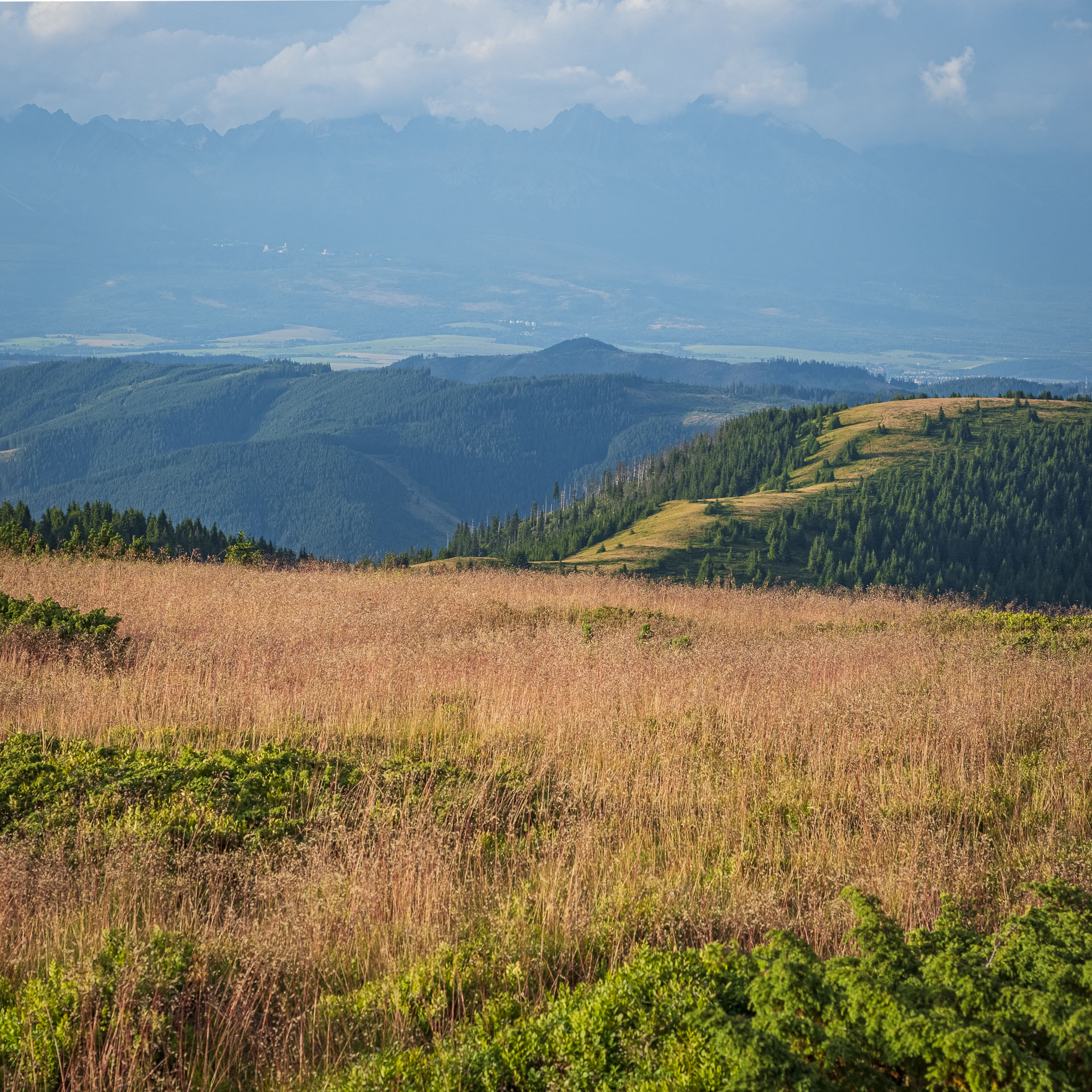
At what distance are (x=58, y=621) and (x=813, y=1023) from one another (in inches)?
438

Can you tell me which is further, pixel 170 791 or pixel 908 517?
pixel 908 517

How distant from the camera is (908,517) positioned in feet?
177

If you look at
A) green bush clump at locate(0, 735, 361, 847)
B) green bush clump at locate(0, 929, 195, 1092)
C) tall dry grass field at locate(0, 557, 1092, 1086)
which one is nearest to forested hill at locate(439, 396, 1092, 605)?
tall dry grass field at locate(0, 557, 1092, 1086)

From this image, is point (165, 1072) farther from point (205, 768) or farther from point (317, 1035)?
point (205, 768)

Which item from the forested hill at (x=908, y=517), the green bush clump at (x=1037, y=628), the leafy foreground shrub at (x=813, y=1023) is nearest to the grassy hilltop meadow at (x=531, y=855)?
the leafy foreground shrub at (x=813, y=1023)

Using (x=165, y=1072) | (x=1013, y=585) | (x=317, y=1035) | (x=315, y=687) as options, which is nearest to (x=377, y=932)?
(x=317, y=1035)

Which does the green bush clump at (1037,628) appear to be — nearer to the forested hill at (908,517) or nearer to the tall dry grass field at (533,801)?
the tall dry grass field at (533,801)

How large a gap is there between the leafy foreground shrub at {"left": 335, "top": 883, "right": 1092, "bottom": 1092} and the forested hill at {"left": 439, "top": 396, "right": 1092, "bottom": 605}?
1419 inches

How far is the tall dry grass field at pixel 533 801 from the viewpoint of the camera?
14.1 feet

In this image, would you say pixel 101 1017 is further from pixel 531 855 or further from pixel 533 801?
pixel 533 801

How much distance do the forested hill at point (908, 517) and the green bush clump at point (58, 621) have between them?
3083cm

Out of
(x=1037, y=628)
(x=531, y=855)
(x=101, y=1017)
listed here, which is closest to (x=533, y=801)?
(x=531, y=855)

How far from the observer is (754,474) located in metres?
85.4

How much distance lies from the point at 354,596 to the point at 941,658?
10.1 meters
